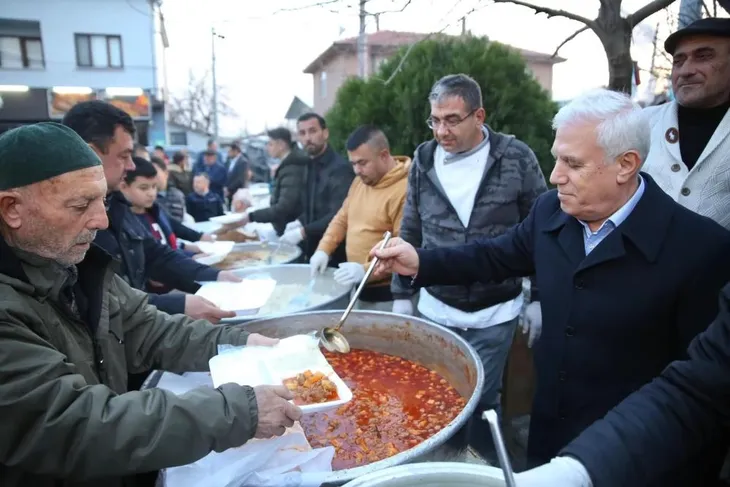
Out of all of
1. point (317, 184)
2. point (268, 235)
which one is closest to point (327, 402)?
point (317, 184)

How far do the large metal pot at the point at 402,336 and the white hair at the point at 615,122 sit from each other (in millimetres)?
880

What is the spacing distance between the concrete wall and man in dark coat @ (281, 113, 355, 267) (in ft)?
72.4

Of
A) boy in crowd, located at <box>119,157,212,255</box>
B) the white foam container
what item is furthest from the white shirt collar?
boy in crowd, located at <box>119,157,212,255</box>

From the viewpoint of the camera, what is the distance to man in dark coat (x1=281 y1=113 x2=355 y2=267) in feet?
15.0

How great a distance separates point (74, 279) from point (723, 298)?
169cm

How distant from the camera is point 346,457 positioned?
5.36 feet

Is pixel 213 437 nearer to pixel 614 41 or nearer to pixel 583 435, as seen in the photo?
pixel 583 435

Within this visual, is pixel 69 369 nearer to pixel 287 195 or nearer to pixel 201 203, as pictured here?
pixel 287 195

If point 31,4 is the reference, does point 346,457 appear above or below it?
below

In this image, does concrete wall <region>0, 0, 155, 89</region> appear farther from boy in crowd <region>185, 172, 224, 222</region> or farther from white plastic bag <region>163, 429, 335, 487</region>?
white plastic bag <region>163, 429, 335, 487</region>

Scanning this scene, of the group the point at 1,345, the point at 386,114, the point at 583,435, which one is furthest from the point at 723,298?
the point at 386,114

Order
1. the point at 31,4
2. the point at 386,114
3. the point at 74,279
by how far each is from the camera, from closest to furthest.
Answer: the point at 74,279
the point at 386,114
the point at 31,4

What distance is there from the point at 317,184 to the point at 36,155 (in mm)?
3679

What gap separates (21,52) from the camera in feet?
77.2
